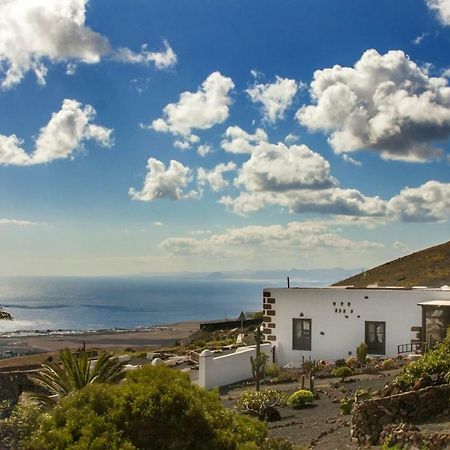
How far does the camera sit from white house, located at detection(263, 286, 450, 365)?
1024 inches

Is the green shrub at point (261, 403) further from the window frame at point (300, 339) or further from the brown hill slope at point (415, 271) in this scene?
the brown hill slope at point (415, 271)

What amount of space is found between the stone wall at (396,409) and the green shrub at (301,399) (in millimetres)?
5035

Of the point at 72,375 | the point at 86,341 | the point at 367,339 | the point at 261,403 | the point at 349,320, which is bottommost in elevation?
the point at 86,341

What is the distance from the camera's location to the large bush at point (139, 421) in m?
9.35

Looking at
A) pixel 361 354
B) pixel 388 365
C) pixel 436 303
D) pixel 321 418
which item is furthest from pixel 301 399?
pixel 436 303

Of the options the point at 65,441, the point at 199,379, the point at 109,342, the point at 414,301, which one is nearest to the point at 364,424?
the point at 65,441

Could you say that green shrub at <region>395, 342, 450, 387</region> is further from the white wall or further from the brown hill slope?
the brown hill slope

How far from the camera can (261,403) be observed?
19.3 m

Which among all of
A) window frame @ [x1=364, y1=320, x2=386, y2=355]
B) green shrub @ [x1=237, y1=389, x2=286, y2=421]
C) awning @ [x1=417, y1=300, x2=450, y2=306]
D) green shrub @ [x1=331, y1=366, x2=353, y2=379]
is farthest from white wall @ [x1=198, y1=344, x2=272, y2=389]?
awning @ [x1=417, y1=300, x2=450, y2=306]

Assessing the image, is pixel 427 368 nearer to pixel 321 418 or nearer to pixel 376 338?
pixel 321 418

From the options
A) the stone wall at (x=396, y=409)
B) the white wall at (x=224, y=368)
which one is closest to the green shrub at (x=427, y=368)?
the stone wall at (x=396, y=409)

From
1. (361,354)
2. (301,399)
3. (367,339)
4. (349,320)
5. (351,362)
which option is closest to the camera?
(301,399)

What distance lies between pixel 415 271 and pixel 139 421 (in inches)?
1617

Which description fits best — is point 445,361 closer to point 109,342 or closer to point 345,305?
point 345,305
